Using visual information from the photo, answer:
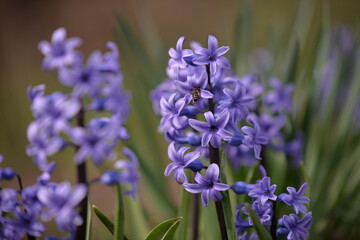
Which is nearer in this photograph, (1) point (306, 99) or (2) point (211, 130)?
(2) point (211, 130)

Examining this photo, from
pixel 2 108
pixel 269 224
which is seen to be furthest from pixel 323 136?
pixel 2 108

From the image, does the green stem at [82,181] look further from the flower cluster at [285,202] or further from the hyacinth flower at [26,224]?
the flower cluster at [285,202]

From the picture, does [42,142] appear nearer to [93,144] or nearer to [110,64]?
[93,144]

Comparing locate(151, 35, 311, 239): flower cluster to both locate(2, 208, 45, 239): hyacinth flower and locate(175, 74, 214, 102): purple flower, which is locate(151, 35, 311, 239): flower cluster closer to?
locate(175, 74, 214, 102): purple flower

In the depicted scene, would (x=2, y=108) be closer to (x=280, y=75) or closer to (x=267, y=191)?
(x=280, y=75)

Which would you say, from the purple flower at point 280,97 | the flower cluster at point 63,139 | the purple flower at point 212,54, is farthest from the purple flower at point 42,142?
the purple flower at point 280,97

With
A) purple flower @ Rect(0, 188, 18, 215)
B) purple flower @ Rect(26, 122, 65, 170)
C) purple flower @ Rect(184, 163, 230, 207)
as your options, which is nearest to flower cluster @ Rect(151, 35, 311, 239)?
purple flower @ Rect(184, 163, 230, 207)

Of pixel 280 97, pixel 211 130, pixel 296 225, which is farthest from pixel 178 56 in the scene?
pixel 280 97
